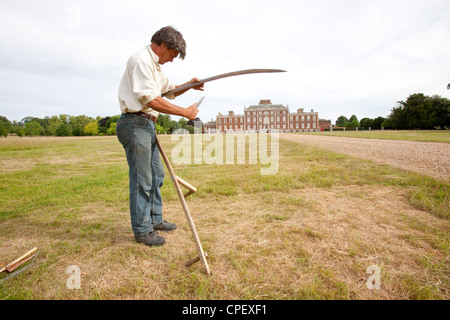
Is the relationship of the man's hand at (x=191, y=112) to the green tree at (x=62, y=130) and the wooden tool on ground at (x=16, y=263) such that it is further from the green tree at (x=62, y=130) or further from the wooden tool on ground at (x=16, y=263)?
the green tree at (x=62, y=130)

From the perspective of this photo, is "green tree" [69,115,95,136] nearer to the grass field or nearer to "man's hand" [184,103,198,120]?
the grass field

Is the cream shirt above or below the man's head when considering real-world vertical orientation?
below

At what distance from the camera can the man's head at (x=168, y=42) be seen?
2.68 metres

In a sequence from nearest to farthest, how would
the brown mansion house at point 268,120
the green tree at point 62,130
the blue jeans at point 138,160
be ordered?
the blue jeans at point 138,160 → the green tree at point 62,130 → the brown mansion house at point 268,120

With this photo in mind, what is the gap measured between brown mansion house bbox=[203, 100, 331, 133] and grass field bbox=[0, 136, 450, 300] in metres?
107

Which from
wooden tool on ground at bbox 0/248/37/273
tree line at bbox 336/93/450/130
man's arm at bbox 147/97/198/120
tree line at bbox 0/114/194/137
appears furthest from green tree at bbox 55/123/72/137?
tree line at bbox 336/93/450/130

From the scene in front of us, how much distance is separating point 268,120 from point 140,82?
11353cm

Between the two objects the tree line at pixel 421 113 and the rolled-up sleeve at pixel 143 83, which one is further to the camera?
the tree line at pixel 421 113

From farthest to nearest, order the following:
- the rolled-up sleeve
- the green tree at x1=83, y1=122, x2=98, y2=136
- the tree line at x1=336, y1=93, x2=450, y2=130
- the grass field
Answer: the green tree at x1=83, y1=122, x2=98, y2=136, the tree line at x1=336, y1=93, x2=450, y2=130, the rolled-up sleeve, the grass field

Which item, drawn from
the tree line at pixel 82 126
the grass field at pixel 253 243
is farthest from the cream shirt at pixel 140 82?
the tree line at pixel 82 126

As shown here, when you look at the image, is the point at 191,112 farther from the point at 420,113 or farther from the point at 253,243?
the point at 420,113

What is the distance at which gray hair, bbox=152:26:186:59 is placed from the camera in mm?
2674

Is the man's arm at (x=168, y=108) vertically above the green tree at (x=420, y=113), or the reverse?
the green tree at (x=420, y=113)

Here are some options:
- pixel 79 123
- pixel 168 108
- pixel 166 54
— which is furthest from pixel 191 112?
pixel 79 123
